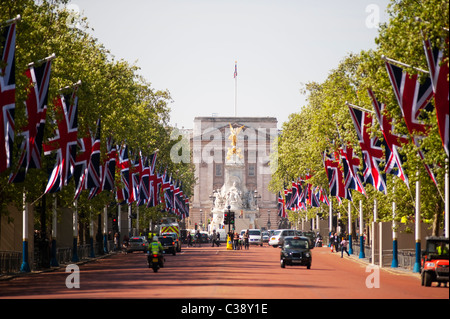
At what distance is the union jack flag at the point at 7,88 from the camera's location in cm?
3081

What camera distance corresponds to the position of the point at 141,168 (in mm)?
70062

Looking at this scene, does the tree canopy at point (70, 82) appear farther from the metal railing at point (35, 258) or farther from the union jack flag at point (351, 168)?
the union jack flag at point (351, 168)

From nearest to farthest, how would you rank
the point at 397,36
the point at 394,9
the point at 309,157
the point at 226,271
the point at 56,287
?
the point at 56,287 < the point at 397,36 < the point at 394,9 < the point at 226,271 < the point at 309,157

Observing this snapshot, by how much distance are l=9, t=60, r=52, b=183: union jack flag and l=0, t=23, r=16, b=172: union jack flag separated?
3.15 meters

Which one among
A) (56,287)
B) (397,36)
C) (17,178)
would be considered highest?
(397,36)

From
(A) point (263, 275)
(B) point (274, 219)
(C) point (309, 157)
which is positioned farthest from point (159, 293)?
(B) point (274, 219)

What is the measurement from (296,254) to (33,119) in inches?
733

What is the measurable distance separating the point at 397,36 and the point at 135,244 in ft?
146

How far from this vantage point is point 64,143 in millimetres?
41000

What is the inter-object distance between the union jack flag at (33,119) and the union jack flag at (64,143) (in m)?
5.52

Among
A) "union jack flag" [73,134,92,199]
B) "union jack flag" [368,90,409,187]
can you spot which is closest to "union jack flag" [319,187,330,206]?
"union jack flag" [73,134,92,199]

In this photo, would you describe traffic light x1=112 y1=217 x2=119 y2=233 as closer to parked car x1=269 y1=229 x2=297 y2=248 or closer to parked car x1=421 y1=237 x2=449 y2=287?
parked car x1=269 y1=229 x2=297 y2=248

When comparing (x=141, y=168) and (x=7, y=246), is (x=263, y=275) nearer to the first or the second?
(x=7, y=246)

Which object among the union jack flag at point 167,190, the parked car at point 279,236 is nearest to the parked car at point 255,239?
the parked car at point 279,236
